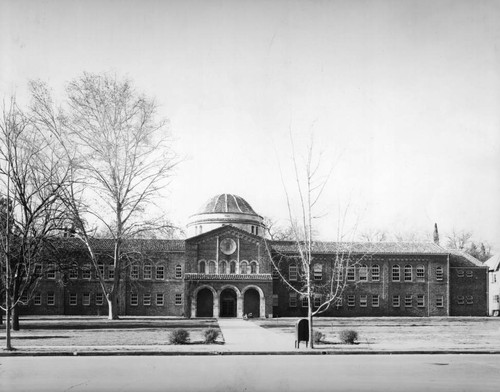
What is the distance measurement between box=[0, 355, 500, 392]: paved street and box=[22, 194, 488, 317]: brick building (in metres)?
37.9

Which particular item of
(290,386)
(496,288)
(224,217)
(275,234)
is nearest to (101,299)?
(224,217)

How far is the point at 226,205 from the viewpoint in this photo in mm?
72375

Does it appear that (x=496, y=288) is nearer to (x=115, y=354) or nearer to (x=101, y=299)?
(x=101, y=299)

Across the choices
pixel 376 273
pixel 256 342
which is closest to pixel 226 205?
pixel 376 273

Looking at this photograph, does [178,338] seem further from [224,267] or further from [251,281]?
[224,267]

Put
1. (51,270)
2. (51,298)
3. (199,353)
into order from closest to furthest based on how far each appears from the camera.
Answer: (199,353), (51,270), (51,298)

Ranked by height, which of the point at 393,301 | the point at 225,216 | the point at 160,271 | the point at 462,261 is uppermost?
the point at 225,216

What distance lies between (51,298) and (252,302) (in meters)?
19.2

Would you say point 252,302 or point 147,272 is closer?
point 252,302

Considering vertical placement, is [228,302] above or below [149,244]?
below

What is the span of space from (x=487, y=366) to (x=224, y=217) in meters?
53.5

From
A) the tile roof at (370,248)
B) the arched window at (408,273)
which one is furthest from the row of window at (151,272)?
the arched window at (408,273)

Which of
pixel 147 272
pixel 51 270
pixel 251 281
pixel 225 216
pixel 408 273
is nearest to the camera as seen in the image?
pixel 51 270

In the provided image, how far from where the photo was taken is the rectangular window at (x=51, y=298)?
6138 cm
